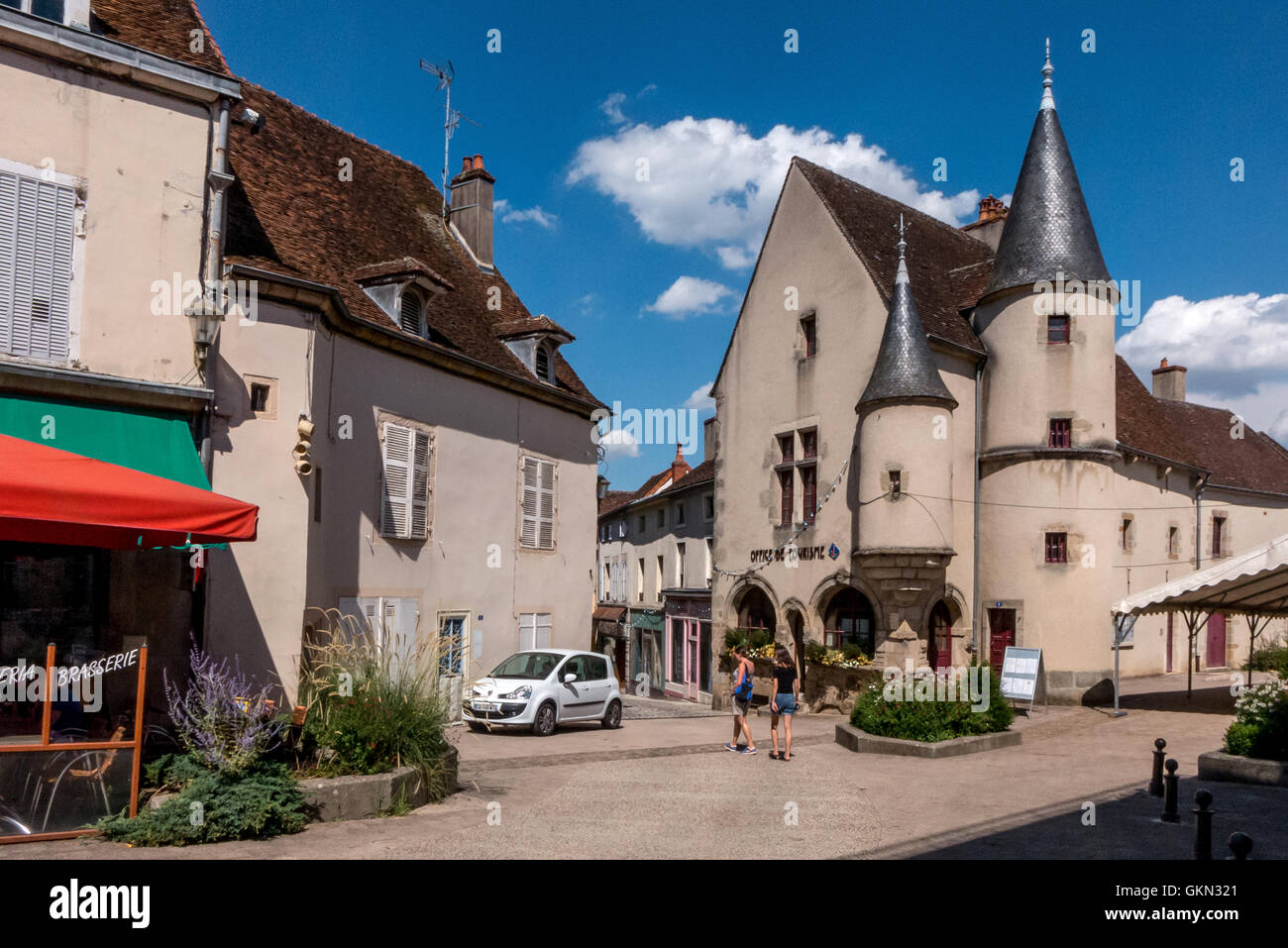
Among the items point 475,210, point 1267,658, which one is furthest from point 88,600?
point 1267,658

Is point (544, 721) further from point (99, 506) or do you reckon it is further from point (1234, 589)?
point (1234, 589)

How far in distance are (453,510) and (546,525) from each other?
290cm

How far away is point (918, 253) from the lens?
25.1 m

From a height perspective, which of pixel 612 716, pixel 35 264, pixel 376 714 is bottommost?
pixel 612 716

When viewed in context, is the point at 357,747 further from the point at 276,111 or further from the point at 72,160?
the point at 276,111

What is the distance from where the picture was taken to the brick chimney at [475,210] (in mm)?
21250

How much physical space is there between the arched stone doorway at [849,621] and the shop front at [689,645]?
8.77 meters

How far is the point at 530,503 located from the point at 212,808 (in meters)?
11.5

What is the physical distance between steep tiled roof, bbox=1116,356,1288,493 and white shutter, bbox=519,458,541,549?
13551mm

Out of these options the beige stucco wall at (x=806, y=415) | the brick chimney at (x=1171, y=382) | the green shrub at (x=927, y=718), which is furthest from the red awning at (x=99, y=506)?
the brick chimney at (x=1171, y=382)

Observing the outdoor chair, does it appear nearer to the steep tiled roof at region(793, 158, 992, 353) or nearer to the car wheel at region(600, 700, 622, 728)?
the car wheel at region(600, 700, 622, 728)

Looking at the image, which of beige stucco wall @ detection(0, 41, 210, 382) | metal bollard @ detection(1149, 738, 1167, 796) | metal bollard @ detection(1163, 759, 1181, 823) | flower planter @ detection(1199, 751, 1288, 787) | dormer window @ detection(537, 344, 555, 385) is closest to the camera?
metal bollard @ detection(1163, 759, 1181, 823)

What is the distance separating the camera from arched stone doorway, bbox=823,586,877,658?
22438mm

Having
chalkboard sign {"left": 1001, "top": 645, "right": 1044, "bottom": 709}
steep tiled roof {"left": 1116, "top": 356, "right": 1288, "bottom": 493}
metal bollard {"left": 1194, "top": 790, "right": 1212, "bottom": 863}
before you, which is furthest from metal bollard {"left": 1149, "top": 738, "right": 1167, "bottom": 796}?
steep tiled roof {"left": 1116, "top": 356, "right": 1288, "bottom": 493}
